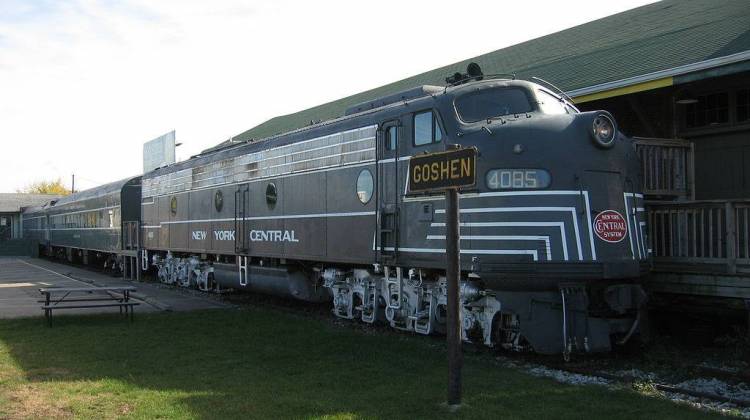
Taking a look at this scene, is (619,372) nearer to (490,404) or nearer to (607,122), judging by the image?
(490,404)

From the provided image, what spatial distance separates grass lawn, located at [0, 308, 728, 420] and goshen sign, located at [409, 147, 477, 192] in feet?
6.98

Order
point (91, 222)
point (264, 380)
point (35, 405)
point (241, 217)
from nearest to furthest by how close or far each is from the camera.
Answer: point (35, 405) < point (264, 380) < point (241, 217) < point (91, 222)

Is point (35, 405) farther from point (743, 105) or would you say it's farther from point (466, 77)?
point (743, 105)

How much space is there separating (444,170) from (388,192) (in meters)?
4.02

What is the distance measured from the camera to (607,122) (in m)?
9.24

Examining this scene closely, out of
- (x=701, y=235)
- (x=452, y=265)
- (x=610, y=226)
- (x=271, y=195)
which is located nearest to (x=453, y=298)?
(x=452, y=265)

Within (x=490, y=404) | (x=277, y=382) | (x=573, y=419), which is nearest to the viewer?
(x=573, y=419)

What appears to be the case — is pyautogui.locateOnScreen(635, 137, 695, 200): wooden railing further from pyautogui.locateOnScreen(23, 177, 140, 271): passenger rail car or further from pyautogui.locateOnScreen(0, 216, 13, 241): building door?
pyautogui.locateOnScreen(0, 216, 13, 241): building door

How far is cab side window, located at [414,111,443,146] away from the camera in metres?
10.0

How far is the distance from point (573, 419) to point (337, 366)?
3310 millimetres

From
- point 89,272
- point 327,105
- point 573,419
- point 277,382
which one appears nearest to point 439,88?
point 277,382

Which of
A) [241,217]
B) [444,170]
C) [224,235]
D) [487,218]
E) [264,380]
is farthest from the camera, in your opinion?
[224,235]

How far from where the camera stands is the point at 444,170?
6.94 metres

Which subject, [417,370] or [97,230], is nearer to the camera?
[417,370]
